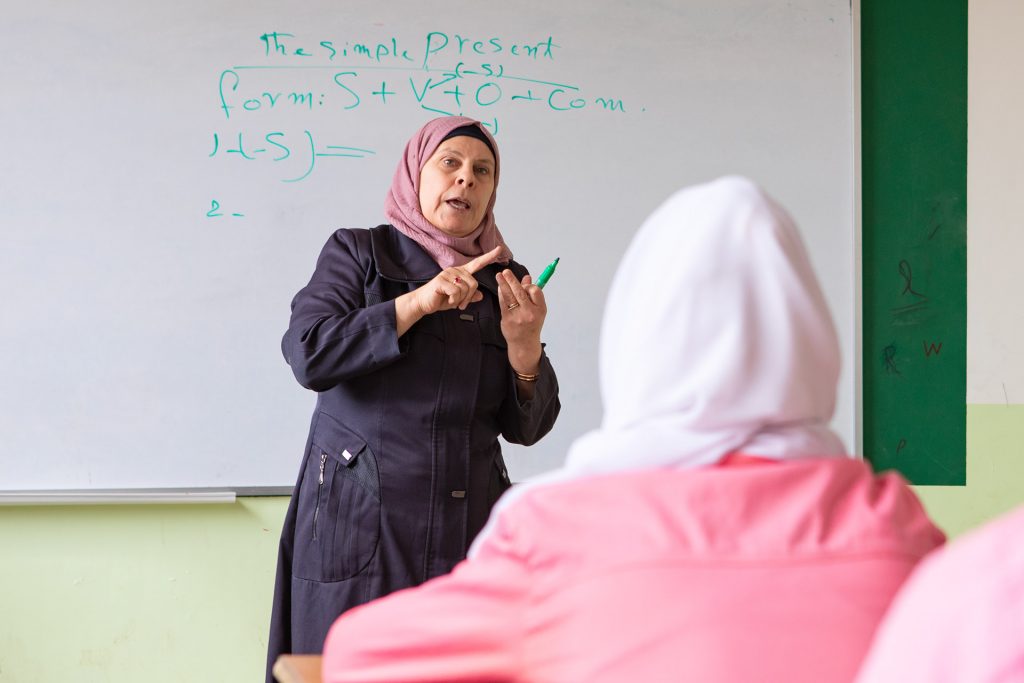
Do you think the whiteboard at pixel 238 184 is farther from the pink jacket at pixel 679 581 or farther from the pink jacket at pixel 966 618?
the pink jacket at pixel 966 618

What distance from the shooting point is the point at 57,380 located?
2.74 meters

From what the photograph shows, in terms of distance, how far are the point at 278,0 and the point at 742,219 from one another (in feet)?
6.79

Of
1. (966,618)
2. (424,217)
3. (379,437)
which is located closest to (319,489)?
(379,437)

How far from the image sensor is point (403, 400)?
193 cm

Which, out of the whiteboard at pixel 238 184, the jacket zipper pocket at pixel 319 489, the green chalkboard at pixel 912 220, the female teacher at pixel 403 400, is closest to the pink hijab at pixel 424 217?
the female teacher at pixel 403 400

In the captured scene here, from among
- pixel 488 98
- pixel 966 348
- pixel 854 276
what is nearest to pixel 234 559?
pixel 488 98

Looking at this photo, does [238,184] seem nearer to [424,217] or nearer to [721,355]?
[424,217]

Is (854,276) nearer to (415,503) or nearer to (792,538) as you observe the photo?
(415,503)

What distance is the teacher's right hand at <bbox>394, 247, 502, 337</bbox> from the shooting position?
1854 mm

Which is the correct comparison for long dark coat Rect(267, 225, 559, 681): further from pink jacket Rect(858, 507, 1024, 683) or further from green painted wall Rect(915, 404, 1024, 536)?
green painted wall Rect(915, 404, 1024, 536)

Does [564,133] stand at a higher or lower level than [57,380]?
higher

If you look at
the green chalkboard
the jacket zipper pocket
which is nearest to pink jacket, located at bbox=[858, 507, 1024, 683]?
the jacket zipper pocket

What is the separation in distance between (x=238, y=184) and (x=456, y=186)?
94cm

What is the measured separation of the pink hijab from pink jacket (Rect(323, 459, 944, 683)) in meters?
1.09
